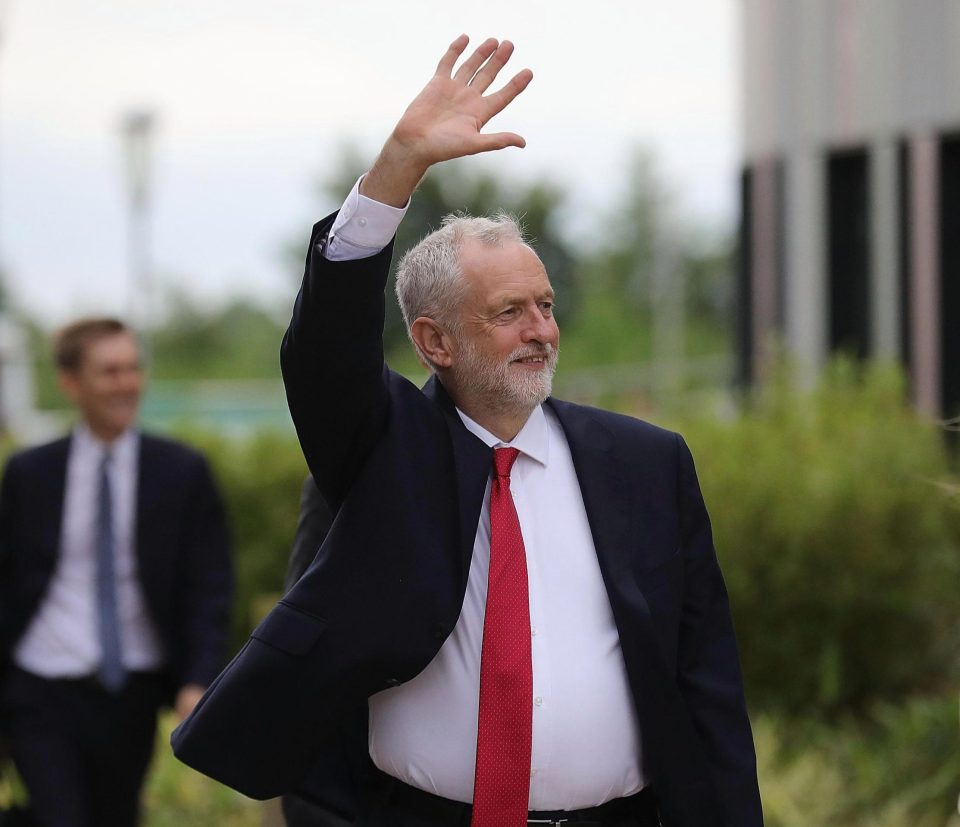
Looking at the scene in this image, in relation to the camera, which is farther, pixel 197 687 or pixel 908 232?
pixel 908 232

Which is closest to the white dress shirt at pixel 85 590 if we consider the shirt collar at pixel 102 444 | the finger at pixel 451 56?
the shirt collar at pixel 102 444

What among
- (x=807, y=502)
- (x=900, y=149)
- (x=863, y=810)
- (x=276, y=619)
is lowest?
(x=863, y=810)

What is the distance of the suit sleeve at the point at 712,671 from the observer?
307 centimetres

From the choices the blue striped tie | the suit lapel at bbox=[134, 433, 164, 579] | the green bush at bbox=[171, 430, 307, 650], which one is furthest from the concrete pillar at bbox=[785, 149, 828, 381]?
the blue striped tie

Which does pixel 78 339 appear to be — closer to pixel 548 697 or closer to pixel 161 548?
pixel 161 548

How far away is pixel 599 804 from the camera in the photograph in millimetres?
3020

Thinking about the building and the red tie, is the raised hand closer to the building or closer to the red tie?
the red tie

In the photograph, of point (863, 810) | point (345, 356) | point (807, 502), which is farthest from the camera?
point (807, 502)

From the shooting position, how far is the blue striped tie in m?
4.72

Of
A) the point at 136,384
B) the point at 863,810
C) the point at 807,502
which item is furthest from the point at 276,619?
the point at 807,502

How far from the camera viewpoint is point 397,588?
2871 mm

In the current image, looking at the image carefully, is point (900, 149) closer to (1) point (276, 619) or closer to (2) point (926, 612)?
(2) point (926, 612)

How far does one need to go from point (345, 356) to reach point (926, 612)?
497 cm

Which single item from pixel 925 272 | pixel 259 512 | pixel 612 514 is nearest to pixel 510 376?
pixel 612 514
